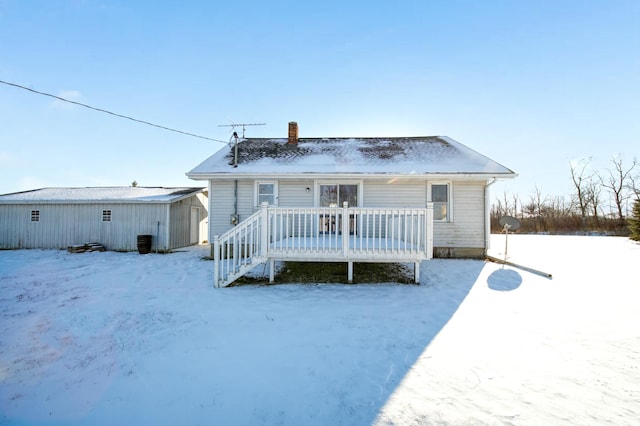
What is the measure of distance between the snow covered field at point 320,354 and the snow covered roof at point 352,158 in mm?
4614

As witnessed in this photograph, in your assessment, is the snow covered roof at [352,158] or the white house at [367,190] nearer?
the white house at [367,190]

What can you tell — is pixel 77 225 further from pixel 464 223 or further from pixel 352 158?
pixel 464 223

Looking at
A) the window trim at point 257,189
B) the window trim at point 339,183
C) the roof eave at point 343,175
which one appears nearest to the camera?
the roof eave at point 343,175

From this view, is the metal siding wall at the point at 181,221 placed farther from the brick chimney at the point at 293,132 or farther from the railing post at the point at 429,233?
the railing post at the point at 429,233

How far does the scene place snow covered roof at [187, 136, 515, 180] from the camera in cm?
972

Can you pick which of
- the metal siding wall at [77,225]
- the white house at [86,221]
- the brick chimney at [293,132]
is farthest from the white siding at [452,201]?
the metal siding wall at [77,225]

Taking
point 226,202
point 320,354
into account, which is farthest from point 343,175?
point 320,354

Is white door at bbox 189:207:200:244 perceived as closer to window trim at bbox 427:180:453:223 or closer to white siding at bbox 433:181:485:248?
window trim at bbox 427:180:453:223

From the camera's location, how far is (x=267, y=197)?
404 inches

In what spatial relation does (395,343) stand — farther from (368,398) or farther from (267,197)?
(267,197)

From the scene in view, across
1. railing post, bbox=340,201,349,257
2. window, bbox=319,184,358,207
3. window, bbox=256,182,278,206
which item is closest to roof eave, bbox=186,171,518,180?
window, bbox=256,182,278,206

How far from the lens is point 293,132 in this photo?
1278cm

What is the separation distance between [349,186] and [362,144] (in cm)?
337

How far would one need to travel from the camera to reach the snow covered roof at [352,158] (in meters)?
9.72
